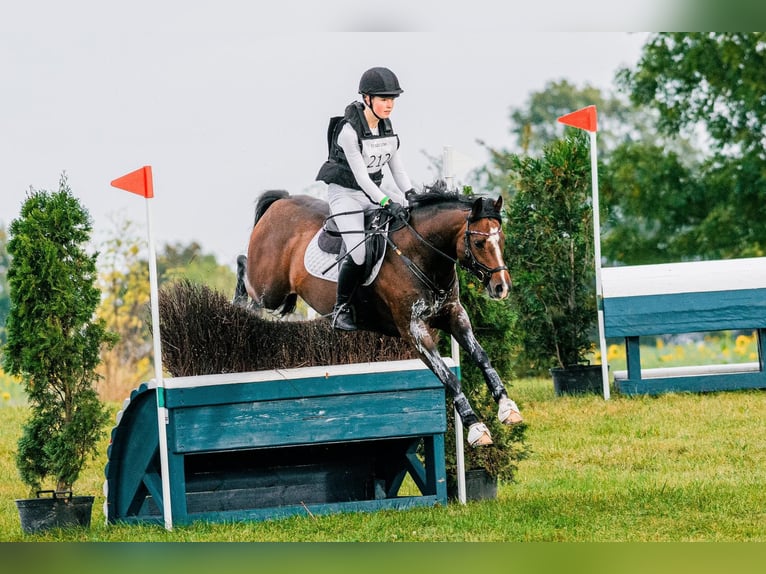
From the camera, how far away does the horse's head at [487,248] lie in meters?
4.46

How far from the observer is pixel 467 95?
1748 cm

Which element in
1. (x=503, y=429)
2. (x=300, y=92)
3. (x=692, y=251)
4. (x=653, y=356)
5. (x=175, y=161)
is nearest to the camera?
(x=503, y=429)

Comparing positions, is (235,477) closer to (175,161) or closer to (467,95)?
(175,161)

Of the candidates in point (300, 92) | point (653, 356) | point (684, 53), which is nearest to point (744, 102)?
point (684, 53)

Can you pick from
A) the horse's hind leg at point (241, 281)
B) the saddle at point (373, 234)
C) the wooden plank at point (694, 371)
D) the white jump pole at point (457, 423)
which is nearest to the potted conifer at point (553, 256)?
the wooden plank at point (694, 371)

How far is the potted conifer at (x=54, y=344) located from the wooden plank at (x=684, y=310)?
14.0 feet

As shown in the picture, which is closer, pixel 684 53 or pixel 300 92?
pixel 300 92

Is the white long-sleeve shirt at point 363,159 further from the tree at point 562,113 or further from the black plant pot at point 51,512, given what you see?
the tree at point 562,113

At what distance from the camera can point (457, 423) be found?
5777mm

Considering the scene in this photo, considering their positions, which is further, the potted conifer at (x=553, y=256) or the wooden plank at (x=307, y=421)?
the potted conifer at (x=553, y=256)

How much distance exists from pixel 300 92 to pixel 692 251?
734 centimetres

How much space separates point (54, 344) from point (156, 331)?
0.66 m

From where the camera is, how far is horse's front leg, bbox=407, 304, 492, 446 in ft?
14.7

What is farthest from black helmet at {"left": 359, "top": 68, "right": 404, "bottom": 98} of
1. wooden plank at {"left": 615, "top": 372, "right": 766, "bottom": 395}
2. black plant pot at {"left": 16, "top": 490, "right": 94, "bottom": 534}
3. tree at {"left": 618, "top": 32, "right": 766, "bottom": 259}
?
tree at {"left": 618, "top": 32, "right": 766, "bottom": 259}
